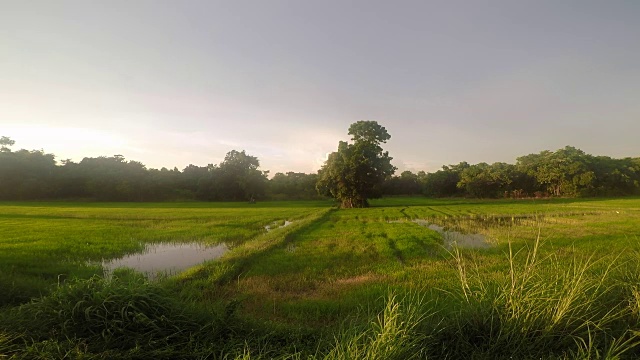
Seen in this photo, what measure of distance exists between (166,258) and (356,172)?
97.0ft

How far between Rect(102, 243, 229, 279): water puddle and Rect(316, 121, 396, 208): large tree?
2654 cm

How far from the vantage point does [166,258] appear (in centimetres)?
1208

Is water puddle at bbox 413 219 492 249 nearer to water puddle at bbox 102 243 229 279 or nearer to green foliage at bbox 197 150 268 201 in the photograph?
water puddle at bbox 102 243 229 279

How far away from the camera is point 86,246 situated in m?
12.9

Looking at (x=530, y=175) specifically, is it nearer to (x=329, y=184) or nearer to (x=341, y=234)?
(x=329, y=184)

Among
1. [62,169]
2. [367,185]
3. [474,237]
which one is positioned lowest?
[474,237]

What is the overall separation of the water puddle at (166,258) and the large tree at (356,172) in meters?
26.5

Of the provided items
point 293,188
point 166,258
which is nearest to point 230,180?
point 293,188

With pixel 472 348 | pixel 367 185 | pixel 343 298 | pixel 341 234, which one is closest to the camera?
pixel 472 348

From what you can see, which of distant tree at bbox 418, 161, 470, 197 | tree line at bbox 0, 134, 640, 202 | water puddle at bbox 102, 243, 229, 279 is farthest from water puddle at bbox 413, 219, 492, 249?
distant tree at bbox 418, 161, 470, 197

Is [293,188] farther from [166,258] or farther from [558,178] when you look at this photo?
[166,258]

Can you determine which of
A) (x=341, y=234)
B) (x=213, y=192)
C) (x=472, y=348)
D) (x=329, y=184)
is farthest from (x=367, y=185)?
(x=213, y=192)

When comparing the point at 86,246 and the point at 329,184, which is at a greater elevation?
the point at 329,184

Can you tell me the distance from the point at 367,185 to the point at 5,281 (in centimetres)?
3622
